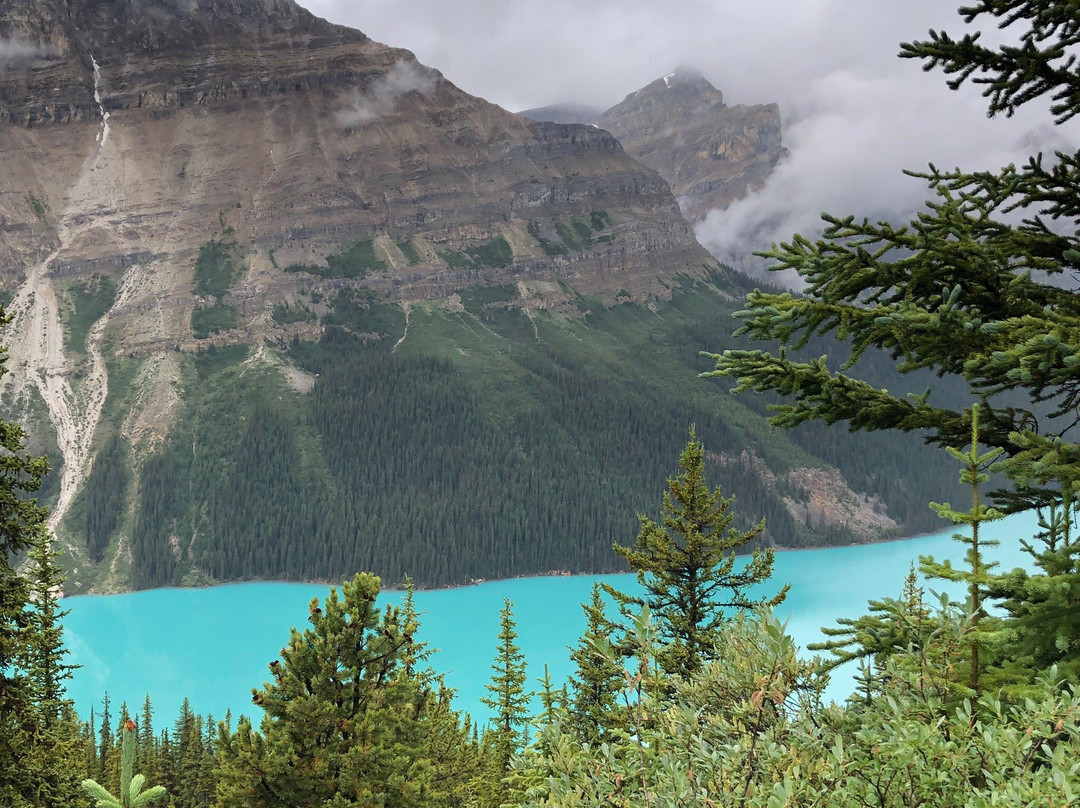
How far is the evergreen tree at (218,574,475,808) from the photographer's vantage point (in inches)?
728

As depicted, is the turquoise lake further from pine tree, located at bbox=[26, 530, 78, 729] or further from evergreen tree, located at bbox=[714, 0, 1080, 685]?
evergreen tree, located at bbox=[714, 0, 1080, 685]

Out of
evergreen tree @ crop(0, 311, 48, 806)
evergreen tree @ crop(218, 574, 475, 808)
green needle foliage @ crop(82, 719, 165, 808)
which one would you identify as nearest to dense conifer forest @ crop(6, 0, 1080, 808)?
green needle foliage @ crop(82, 719, 165, 808)

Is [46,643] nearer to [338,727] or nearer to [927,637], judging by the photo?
[338,727]

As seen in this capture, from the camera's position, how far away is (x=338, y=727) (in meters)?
19.2

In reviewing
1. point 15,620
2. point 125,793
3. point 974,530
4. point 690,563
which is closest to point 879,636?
point 974,530

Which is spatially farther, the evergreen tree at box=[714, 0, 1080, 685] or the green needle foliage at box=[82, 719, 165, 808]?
the evergreen tree at box=[714, 0, 1080, 685]

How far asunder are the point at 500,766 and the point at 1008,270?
34.5 metres

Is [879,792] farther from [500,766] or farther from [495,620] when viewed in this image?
[495,620]

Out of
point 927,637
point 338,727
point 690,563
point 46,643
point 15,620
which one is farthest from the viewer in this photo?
point 46,643

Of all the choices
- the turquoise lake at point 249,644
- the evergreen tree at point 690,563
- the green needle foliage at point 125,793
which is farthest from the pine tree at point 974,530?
the turquoise lake at point 249,644

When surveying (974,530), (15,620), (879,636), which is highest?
(974,530)

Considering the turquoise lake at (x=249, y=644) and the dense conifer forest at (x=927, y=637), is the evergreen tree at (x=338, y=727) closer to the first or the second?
the dense conifer forest at (x=927, y=637)

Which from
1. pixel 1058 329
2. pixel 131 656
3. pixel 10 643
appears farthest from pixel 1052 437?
pixel 131 656

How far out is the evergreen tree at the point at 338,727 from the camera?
728 inches
